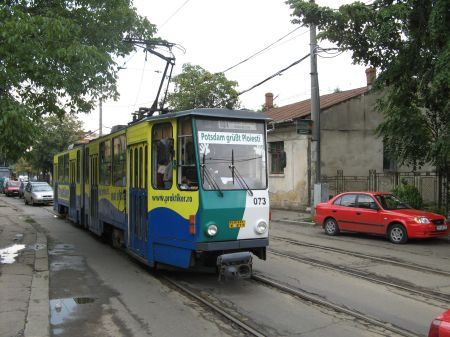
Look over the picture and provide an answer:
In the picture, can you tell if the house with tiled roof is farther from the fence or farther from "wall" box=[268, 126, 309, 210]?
the fence

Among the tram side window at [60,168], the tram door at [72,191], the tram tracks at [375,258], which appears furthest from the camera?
the tram side window at [60,168]

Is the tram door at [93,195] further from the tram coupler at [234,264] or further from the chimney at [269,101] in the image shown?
the chimney at [269,101]

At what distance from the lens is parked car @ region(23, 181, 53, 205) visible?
105 feet

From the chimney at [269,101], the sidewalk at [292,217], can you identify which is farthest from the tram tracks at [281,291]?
the chimney at [269,101]

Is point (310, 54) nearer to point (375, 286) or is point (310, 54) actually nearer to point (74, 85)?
point (74, 85)

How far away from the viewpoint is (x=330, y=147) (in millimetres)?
25547

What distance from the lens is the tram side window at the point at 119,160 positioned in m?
10.5

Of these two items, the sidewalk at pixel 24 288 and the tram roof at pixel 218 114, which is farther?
the tram roof at pixel 218 114

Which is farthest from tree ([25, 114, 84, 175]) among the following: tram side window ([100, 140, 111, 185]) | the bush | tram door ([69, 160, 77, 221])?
tram side window ([100, 140, 111, 185])

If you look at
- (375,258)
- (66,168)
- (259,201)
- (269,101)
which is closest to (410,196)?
(375,258)

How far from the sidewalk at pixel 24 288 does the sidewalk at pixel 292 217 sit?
10.4 meters

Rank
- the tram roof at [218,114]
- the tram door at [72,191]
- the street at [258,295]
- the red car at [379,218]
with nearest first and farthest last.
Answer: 1. the street at [258,295]
2. the tram roof at [218,114]
3. the red car at [379,218]
4. the tram door at [72,191]

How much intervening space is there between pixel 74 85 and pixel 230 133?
200 inches

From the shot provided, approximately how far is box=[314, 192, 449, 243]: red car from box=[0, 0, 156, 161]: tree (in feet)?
26.4
